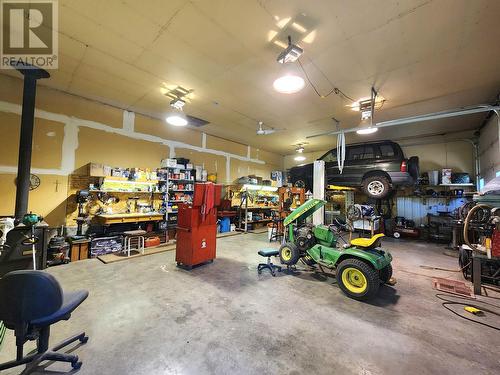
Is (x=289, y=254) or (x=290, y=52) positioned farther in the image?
(x=289, y=254)

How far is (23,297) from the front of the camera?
4.50 feet

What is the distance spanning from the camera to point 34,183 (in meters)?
4.21

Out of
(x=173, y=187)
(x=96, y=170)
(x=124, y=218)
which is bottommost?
(x=124, y=218)

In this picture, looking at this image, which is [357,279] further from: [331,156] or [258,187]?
[258,187]

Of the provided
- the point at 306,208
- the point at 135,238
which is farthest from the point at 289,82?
the point at 135,238

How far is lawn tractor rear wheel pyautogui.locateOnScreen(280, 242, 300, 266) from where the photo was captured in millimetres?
3779

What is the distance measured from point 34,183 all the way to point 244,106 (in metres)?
4.65

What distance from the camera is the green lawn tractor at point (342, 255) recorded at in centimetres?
276

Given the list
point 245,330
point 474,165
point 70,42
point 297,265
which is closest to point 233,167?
point 297,265

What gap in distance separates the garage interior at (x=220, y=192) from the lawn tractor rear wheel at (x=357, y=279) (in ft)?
0.08

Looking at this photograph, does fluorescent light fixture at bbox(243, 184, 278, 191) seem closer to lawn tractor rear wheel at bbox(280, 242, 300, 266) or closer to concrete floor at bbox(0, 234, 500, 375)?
lawn tractor rear wheel at bbox(280, 242, 300, 266)

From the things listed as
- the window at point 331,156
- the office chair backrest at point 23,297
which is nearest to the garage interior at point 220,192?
the office chair backrest at point 23,297

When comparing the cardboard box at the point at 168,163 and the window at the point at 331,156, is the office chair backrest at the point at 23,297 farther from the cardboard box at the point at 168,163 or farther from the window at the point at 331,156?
the window at the point at 331,156

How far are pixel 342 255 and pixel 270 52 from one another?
10.3ft
